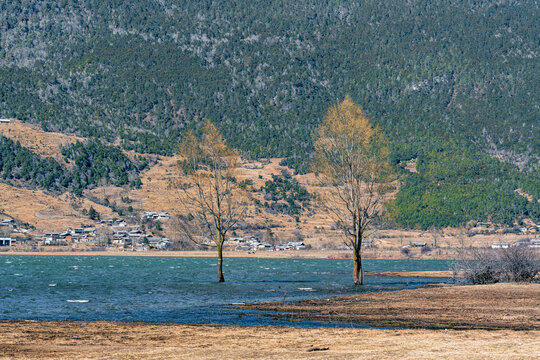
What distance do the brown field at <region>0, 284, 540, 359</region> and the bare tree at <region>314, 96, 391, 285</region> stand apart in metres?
18.6

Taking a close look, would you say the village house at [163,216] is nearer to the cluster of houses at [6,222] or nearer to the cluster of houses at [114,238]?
the cluster of houses at [114,238]

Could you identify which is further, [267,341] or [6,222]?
[6,222]

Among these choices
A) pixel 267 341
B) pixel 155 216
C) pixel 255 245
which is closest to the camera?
pixel 267 341

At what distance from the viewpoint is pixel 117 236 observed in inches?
7387

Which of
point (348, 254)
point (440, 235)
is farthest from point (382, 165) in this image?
point (440, 235)

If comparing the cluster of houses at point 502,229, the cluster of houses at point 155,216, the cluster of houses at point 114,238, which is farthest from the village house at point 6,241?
the cluster of houses at point 502,229

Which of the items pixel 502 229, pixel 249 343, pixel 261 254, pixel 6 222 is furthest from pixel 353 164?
pixel 502 229

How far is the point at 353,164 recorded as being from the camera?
1890 inches

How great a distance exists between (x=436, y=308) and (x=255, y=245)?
518ft

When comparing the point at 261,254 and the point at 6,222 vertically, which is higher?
the point at 6,222

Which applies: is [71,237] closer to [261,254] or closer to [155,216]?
[155,216]

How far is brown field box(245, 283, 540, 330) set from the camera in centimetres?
2566

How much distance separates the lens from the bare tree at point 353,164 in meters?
47.4

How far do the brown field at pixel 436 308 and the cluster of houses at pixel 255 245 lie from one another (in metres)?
142
